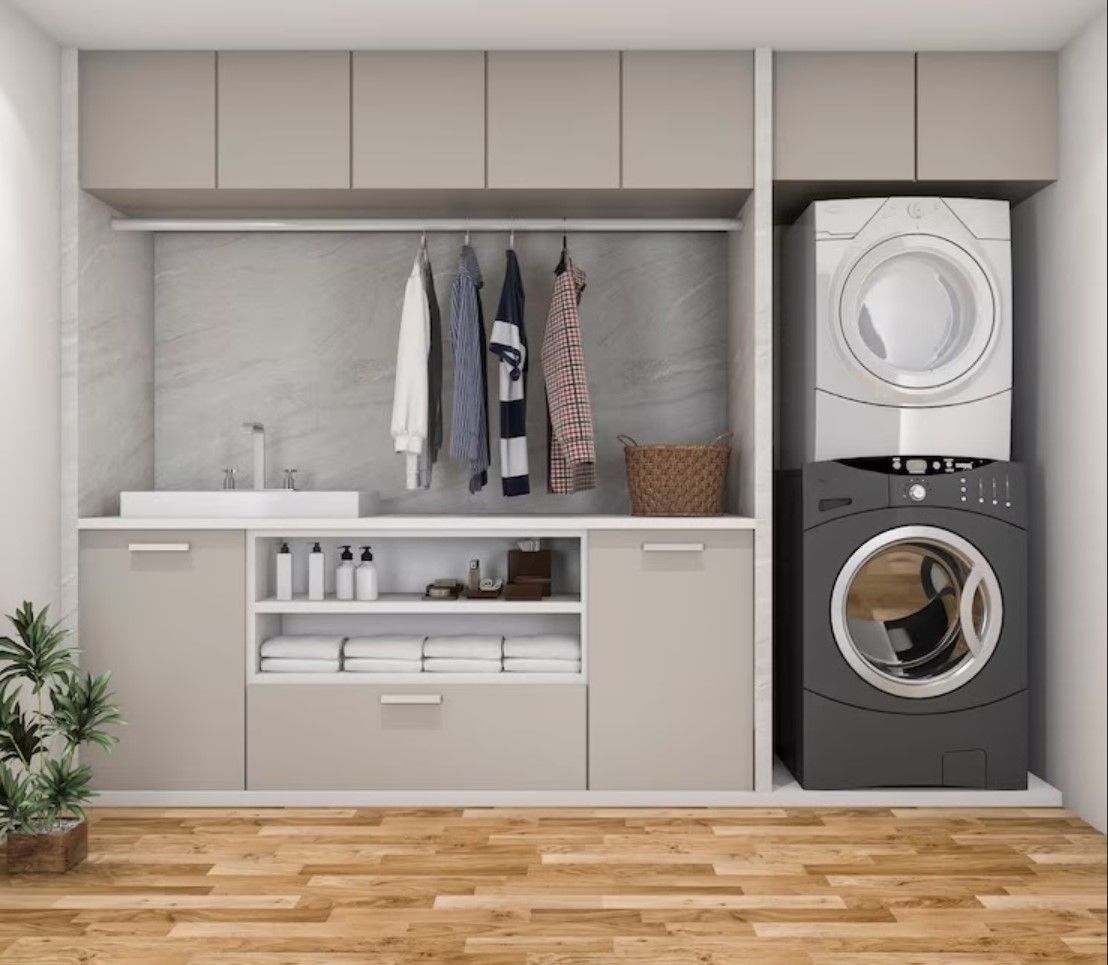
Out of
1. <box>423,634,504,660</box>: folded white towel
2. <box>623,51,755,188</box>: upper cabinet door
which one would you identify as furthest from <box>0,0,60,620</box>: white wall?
<box>623,51,755,188</box>: upper cabinet door

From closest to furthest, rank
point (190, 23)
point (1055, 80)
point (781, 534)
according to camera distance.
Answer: point (190, 23)
point (1055, 80)
point (781, 534)

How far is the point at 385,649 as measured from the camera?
11.7ft

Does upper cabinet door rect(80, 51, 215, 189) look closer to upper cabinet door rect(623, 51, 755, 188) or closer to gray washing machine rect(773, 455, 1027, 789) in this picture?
upper cabinet door rect(623, 51, 755, 188)

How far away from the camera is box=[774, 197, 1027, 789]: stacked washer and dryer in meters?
3.45

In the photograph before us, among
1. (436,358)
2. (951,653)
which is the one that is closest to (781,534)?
(951,653)

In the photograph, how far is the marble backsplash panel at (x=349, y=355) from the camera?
409cm

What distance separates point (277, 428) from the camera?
410 centimetres

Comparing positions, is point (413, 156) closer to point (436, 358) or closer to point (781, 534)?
point (436, 358)

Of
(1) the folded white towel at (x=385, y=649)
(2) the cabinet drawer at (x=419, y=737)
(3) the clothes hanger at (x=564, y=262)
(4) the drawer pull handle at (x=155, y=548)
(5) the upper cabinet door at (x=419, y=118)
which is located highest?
(5) the upper cabinet door at (x=419, y=118)

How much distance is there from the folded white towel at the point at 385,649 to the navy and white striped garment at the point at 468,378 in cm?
54

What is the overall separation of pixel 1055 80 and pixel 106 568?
3.16 meters

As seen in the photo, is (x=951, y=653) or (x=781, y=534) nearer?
(x=951, y=653)

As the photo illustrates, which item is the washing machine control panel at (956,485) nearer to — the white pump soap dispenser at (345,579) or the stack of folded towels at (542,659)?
the stack of folded towels at (542,659)

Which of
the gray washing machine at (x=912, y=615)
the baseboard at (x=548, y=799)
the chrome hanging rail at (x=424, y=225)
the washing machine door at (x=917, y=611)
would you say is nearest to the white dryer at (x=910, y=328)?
the gray washing machine at (x=912, y=615)
